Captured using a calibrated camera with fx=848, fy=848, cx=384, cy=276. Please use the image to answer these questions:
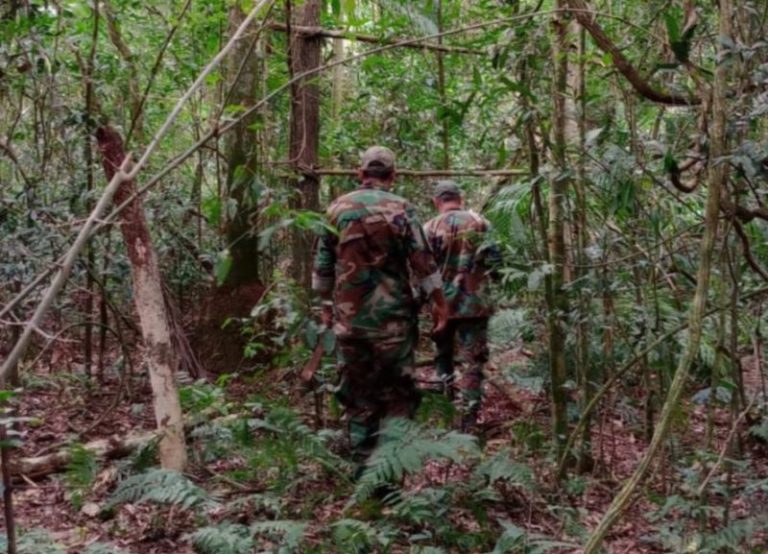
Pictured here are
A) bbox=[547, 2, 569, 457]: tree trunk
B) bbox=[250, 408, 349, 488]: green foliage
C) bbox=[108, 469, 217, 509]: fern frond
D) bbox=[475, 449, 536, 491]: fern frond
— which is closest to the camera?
bbox=[108, 469, 217, 509]: fern frond

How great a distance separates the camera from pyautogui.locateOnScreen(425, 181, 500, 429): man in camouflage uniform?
21.2ft

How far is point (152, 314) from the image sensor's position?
15.9 ft

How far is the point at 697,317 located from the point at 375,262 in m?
2.33

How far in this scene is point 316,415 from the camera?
231 inches

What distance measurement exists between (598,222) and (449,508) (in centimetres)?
191

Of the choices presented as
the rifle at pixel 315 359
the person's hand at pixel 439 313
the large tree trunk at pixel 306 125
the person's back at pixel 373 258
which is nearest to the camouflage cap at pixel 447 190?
the person's hand at pixel 439 313

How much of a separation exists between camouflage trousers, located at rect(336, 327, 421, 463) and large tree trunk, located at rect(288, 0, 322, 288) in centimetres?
223

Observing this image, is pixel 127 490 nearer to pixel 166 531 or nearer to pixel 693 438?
pixel 166 531

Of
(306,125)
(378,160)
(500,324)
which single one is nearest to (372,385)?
(378,160)

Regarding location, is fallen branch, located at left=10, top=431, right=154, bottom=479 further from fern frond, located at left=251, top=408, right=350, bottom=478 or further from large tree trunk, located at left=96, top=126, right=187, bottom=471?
fern frond, located at left=251, top=408, right=350, bottom=478

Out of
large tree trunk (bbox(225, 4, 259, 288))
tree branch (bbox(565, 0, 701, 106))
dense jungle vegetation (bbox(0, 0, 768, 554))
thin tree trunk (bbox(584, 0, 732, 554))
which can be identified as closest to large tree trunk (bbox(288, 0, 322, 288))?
dense jungle vegetation (bbox(0, 0, 768, 554))

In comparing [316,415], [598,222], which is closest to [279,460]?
[316,415]

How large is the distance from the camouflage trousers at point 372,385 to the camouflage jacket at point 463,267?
1472mm

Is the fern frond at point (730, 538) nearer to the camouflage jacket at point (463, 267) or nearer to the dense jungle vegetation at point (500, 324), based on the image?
the dense jungle vegetation at point (500, 324)
